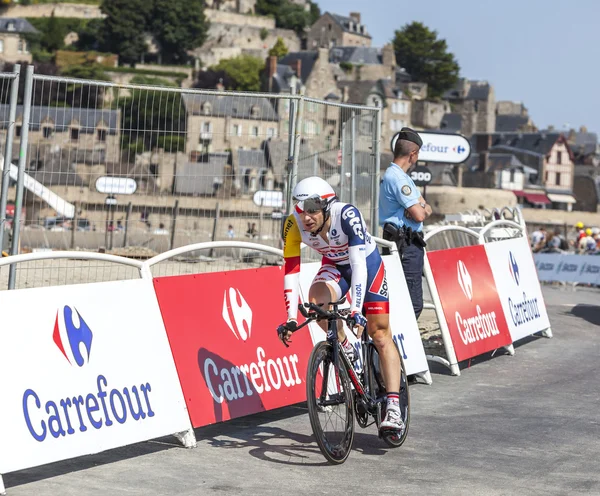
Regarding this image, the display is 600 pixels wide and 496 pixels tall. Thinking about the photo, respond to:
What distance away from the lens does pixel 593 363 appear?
1223cm

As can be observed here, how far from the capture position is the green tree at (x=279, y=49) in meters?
174

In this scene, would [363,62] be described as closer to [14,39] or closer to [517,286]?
[14,39]

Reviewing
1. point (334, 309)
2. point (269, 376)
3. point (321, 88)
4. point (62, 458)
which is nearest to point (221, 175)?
point (269, 376)

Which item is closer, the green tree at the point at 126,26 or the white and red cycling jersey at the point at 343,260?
the white and red cycling jersey at the point at 343,260

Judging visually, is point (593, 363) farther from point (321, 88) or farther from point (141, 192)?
point (321, 88)

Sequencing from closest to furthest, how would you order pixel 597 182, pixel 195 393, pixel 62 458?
pixel 62 458 < pixel 195 393 < pixel 597 182

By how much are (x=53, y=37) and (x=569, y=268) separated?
151 meters

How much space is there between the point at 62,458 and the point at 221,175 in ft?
19.4

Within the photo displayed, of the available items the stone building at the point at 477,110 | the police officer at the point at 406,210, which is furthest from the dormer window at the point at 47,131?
the stone building at the point at 477,110

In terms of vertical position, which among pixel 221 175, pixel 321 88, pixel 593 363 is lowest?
pixel 593 363

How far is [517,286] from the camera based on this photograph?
1334cm

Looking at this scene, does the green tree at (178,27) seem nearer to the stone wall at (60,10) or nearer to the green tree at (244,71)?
the green tree at (244,71)

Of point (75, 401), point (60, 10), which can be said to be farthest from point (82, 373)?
point (60, 10)

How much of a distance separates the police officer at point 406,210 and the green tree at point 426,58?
165 meters
